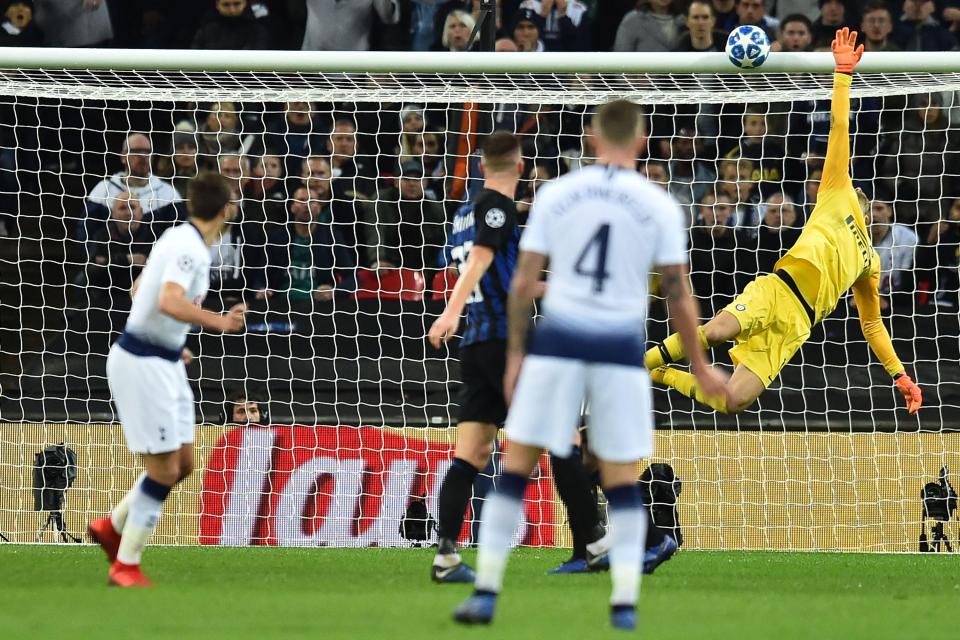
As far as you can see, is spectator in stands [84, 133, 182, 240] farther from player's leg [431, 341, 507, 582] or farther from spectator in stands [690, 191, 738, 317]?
player's leg [431, 341, 507, 582]

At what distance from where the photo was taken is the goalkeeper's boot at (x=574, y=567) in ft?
24.0

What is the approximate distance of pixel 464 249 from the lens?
274 inches

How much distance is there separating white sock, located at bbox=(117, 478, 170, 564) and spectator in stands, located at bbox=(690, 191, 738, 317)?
19.6ft

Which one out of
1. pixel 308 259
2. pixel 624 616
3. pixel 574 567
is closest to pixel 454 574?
pixel 574 567

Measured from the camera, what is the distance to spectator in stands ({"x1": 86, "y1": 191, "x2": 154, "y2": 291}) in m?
11.6

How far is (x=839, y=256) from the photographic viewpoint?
8539 millimetres

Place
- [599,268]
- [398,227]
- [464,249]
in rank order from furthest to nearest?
[398,227] → [464,249] → [599,268]

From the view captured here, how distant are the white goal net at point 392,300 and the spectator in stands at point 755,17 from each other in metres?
1.06

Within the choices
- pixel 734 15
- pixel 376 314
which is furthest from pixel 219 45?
pixel 734 15

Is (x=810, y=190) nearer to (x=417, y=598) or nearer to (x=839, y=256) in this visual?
(x=839, y=256)

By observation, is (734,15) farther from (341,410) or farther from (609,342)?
(609,342)

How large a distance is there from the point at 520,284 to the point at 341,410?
5.83 meters

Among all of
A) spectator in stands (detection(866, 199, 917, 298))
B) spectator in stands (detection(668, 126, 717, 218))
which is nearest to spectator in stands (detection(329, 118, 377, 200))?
spectator in stands (detection(668, 126, 717, 218))

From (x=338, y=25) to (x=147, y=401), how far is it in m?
7.59
